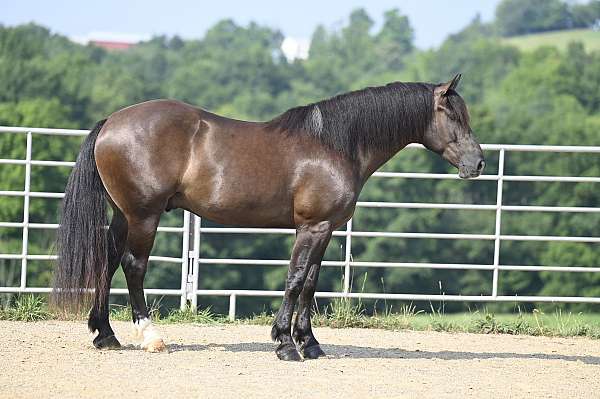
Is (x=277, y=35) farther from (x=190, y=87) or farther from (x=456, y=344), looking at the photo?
(x=456, y=344)

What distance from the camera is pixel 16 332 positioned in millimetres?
7234

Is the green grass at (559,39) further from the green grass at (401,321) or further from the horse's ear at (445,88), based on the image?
the horse's ear at (445,88)

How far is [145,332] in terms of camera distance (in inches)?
260

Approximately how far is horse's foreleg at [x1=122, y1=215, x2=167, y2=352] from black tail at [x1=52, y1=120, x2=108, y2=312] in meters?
0.20

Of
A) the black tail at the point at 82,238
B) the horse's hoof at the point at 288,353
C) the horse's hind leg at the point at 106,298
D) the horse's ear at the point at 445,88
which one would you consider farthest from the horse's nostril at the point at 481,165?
the black tail at the point at 82,238

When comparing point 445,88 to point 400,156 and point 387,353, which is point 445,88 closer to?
point 387,353

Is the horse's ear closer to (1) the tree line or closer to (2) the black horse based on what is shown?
(2) the black horse

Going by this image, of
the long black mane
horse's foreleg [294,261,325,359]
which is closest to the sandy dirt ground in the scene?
horse's foreleg [294,261,325,359]

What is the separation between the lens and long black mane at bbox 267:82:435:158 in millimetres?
6617

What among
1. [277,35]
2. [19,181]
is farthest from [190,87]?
[277,35]

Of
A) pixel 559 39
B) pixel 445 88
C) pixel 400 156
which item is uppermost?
pixel 559 39

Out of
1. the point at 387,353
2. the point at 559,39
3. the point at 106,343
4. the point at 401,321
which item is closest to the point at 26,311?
the point at 106,343

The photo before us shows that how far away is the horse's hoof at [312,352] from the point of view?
664cm

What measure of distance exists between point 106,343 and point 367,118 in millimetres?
2316
